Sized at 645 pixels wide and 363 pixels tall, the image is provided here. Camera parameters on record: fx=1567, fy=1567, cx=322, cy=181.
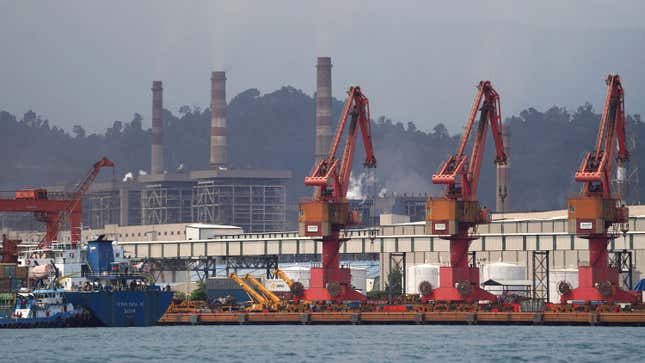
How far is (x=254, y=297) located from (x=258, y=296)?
230 cm

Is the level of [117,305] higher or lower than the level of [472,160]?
lower

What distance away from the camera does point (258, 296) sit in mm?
130875

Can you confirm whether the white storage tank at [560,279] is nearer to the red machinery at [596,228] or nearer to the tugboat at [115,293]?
the red machinery at [596,228]

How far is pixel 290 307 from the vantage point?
11925 centimetres

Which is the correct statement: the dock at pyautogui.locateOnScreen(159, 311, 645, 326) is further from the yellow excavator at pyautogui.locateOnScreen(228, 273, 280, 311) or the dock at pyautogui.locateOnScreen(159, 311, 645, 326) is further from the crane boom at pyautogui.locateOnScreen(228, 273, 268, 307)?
the crane boom at pyautogui.locateOnScreen(228, 273, 268, 307)

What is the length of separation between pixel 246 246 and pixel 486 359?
7821cm

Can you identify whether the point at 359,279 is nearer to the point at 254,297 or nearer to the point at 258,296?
the point at 254,297

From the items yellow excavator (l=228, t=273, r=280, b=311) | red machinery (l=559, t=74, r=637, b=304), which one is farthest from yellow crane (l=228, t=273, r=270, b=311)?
red machinery (l=559, t=74, r=637, b=304)

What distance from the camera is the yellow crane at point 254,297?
122188 millimetres

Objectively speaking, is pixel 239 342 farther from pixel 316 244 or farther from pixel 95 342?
pixel 316 244

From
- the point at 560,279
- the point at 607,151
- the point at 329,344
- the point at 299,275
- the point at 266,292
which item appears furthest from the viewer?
the point at 299,275

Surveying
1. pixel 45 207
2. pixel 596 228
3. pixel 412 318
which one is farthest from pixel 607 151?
pixel 45 207

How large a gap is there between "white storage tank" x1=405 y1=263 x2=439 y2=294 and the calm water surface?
33.1 meters

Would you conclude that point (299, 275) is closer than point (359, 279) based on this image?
Yes
